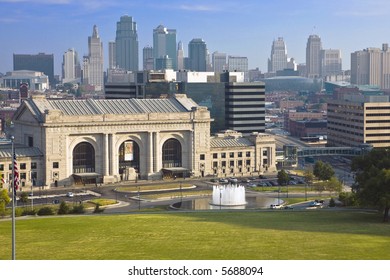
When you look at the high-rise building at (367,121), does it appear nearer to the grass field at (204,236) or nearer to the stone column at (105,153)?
the stone column at (105,153)

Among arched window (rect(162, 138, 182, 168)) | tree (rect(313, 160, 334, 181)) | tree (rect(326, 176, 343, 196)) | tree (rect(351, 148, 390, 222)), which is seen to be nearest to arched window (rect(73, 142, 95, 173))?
arched window (rect(162, 138, 182, 168))

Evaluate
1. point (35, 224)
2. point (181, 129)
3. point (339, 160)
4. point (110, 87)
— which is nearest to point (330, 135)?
point (339, 160)

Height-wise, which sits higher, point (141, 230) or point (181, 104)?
point (181, 104)

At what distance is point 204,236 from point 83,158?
227ft

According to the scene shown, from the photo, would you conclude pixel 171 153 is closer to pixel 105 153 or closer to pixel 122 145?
pixel 122 145

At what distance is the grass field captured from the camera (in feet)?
154

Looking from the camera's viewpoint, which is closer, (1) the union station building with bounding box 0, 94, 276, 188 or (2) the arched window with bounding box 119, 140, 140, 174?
(1) the union station building with bounding box 0, 94, 276, 188

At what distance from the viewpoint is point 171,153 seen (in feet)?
427

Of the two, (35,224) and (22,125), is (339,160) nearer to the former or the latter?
(22,125)

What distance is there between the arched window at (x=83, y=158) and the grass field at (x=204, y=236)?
47.9 metres

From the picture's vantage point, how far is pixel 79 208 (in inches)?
3258

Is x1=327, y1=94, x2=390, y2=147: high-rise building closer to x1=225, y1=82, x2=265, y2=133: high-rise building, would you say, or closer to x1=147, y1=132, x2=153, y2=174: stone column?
x1=225, y1=82, x2=265, y2=133: high-rise building

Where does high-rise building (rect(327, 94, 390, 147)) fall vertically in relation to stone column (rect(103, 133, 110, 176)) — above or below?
above

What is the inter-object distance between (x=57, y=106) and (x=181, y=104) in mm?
21873
